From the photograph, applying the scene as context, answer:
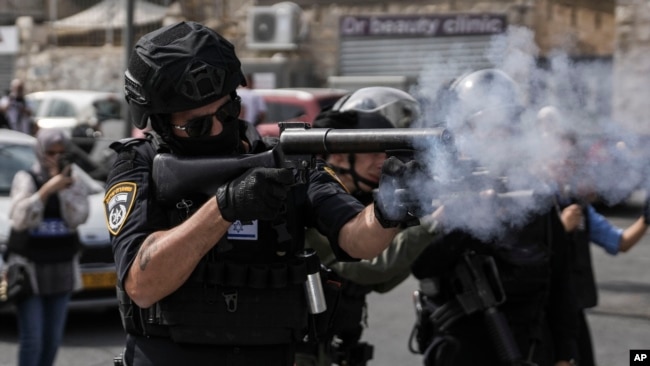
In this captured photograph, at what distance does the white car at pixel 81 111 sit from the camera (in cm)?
1808

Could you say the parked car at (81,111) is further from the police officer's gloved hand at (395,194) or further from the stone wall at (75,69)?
the police officer's gloved hand at (395,194)

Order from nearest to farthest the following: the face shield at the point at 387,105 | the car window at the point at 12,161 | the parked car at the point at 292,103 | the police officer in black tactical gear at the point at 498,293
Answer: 1. the police officer in black tactical gear at the point at 498,293
2. the face shield at the point at 387,105
3. the car window at the point at 12,161
4. the parked car at the point at 292,103

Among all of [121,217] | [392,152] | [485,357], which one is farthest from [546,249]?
[121,217]

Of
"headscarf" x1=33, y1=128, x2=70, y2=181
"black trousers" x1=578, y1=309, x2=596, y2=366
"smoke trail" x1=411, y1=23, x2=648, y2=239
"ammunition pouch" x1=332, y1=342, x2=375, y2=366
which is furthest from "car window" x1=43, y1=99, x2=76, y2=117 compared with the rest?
"smoke trail" x1=411, y1=23, x2=648, y2=239

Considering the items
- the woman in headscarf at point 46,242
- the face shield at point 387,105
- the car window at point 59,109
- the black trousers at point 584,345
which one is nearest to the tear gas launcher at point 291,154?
the face shield at point 387,105

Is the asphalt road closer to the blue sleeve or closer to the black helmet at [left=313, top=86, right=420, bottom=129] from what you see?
the blue sleeve

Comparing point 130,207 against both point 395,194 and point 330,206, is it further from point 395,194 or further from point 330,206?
point 395,194

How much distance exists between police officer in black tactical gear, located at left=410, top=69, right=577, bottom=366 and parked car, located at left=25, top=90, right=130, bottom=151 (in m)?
13.8

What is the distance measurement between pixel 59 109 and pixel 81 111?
0.52 metres

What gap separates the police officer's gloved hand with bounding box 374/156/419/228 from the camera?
9.33ft

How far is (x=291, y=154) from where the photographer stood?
3072mm

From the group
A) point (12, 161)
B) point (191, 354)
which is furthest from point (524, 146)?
point (12, 161)

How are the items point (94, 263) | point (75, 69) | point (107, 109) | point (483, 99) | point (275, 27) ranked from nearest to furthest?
point (483, 99) < point (94, 263) < point (107, 109) < point (275, 27) < point (75, 69)

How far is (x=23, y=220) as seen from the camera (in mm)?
6328
